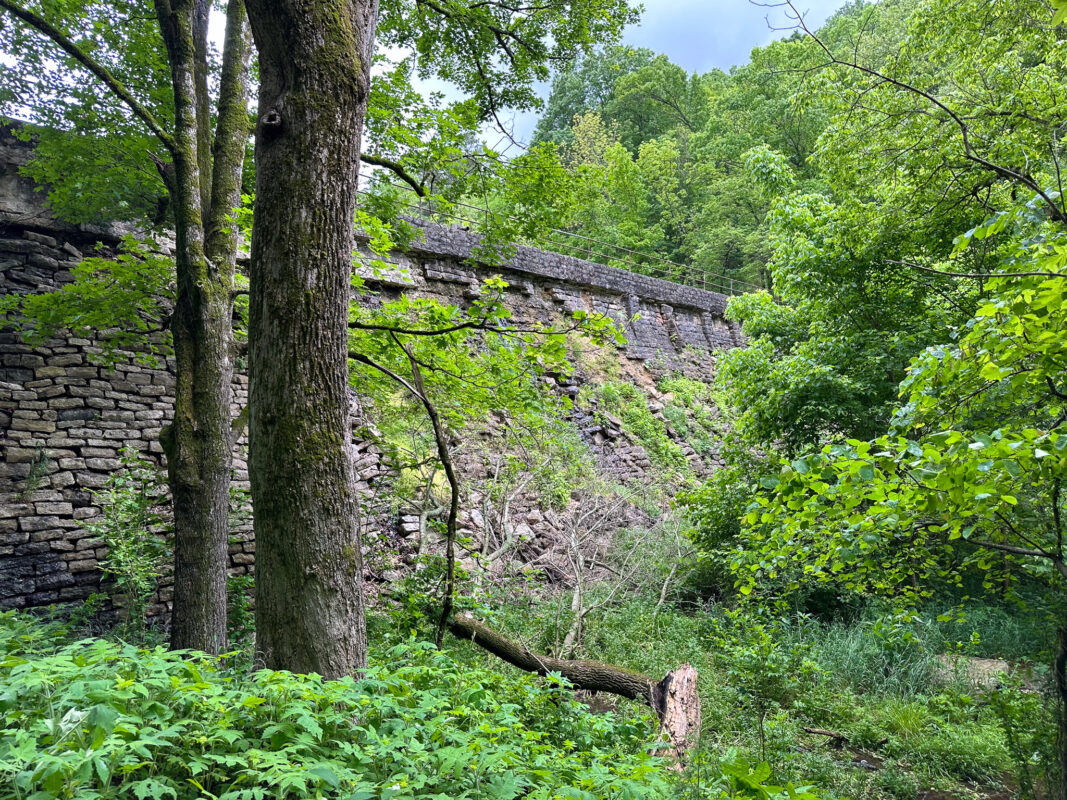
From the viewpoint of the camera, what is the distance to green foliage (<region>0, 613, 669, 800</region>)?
1.35 meters

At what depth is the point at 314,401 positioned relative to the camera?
8.30 ft

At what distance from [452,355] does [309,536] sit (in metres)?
2.57

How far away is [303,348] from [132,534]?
4.08 m

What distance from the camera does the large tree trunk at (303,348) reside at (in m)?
2.46

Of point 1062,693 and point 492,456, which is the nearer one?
point 1062,693

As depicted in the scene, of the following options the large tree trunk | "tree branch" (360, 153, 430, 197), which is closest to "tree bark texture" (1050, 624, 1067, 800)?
the large tree trunk

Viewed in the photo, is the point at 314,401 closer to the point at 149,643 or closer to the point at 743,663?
the point at 149,643

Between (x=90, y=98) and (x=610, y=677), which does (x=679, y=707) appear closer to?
(x=610, y=677)

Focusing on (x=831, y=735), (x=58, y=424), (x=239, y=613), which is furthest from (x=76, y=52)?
(x=831, y=735)

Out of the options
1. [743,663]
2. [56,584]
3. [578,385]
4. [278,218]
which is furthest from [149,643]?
[578,385]

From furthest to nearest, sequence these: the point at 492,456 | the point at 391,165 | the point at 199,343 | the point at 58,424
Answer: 1. the point at 492,456
2. the point at 58,424
3. the point at 391,165
4. the point at 199,343

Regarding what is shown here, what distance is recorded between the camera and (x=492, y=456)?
896cm

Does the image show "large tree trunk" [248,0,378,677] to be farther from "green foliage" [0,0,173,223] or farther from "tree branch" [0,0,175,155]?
"green foliage" [0,0,173,223]

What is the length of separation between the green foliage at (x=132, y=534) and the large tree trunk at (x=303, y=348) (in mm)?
3604
